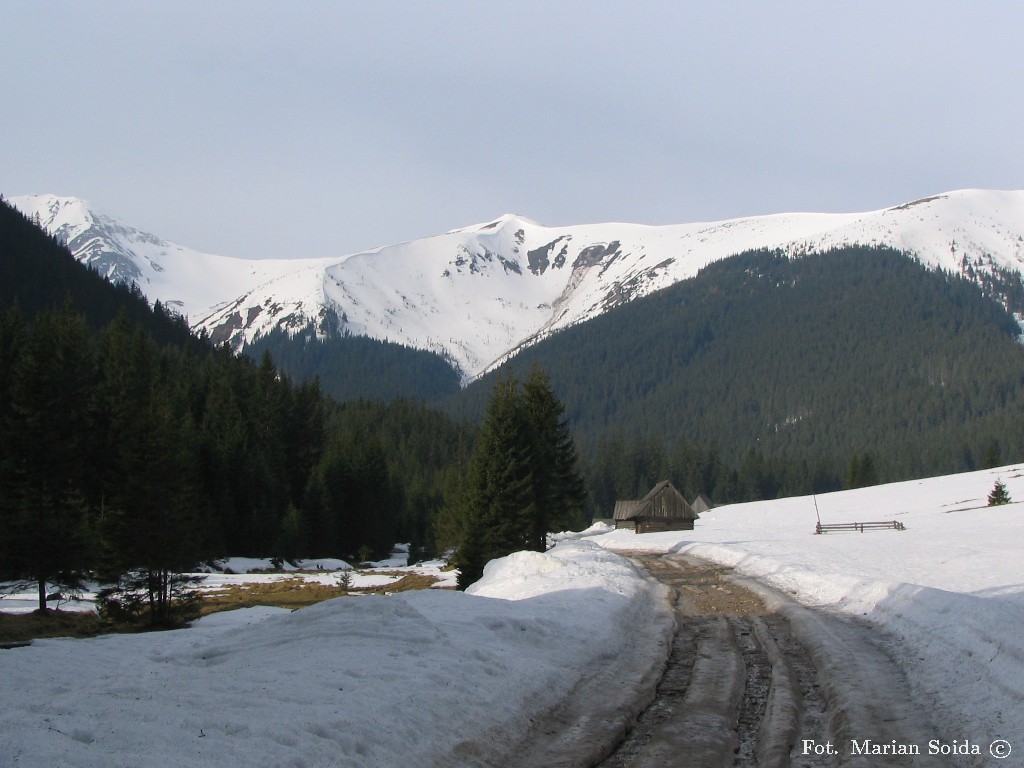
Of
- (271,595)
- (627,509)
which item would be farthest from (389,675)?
(627,509)

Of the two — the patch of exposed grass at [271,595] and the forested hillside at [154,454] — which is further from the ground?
the forested hillside at [154,454]

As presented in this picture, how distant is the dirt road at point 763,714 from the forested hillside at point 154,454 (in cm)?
2260

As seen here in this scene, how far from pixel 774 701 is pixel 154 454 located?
25950 mm

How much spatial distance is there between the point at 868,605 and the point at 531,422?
26784 mm

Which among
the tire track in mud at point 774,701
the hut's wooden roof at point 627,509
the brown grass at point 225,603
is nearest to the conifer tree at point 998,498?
the hut's wooden roof at point 627,509

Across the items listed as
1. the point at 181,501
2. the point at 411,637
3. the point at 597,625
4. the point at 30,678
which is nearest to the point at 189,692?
the point at 30,678

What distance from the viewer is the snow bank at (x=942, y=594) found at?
930cm

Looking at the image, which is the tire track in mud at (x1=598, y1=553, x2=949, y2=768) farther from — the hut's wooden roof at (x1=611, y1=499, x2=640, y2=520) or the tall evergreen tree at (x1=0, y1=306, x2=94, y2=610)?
the hut's wooden roof at (x1=611, y1=499, x2=640, y2=520)

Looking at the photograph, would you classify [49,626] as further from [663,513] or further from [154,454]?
[663,513]

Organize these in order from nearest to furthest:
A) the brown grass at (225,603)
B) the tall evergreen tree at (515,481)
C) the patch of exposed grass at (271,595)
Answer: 1. the brown grass at (225,603)
2. the patch of exposed grass at (271,595)
3. the tall evergreen tree at (515,481)

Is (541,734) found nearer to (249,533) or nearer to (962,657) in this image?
(962,657)

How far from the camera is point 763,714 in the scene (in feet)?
30.6

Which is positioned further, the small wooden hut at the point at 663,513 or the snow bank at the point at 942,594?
the small wooden hut at the point at 663,513

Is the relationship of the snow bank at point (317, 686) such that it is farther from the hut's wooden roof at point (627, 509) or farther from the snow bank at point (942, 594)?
the hut's wooden roof at point (627, 509)
